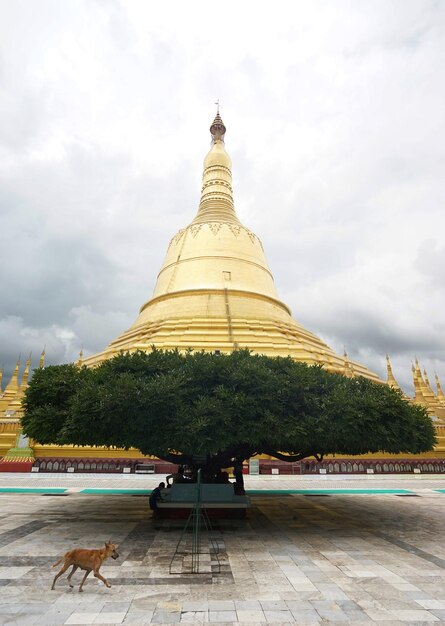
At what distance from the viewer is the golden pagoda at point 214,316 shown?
23.8 meters

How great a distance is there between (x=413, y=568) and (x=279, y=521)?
510 centimetres

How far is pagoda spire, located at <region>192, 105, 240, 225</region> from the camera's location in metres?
35.5

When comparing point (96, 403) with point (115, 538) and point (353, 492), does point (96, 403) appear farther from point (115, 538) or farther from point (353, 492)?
point (353, 492)

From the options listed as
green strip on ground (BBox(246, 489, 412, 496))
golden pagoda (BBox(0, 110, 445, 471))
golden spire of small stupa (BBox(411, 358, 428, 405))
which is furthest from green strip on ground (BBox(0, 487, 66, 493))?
golden spire of small stupa (BBox(411, 358, 428, 405))

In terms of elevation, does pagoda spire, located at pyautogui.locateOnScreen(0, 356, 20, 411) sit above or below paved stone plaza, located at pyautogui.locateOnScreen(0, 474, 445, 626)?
above

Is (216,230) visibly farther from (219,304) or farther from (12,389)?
(12,389)

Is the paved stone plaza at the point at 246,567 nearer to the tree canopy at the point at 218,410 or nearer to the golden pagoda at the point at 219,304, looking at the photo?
the tree canopy at the point at 218,410

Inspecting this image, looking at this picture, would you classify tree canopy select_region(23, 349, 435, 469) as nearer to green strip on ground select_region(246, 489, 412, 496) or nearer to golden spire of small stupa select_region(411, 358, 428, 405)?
green strip on ground select_region(246, 489, 412, 496)

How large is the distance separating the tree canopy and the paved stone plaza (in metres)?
2.22

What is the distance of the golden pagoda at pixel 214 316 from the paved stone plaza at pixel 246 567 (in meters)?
9.78

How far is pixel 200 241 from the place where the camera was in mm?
32594

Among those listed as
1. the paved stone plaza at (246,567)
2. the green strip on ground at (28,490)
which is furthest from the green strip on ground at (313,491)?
the green strip on ground at (28,490)

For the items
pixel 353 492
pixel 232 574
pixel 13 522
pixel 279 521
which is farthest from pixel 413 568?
pixel 353 492

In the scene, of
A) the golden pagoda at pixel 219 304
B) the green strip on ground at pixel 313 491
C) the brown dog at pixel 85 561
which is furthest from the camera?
the golden pagoda at pixel 219 304
